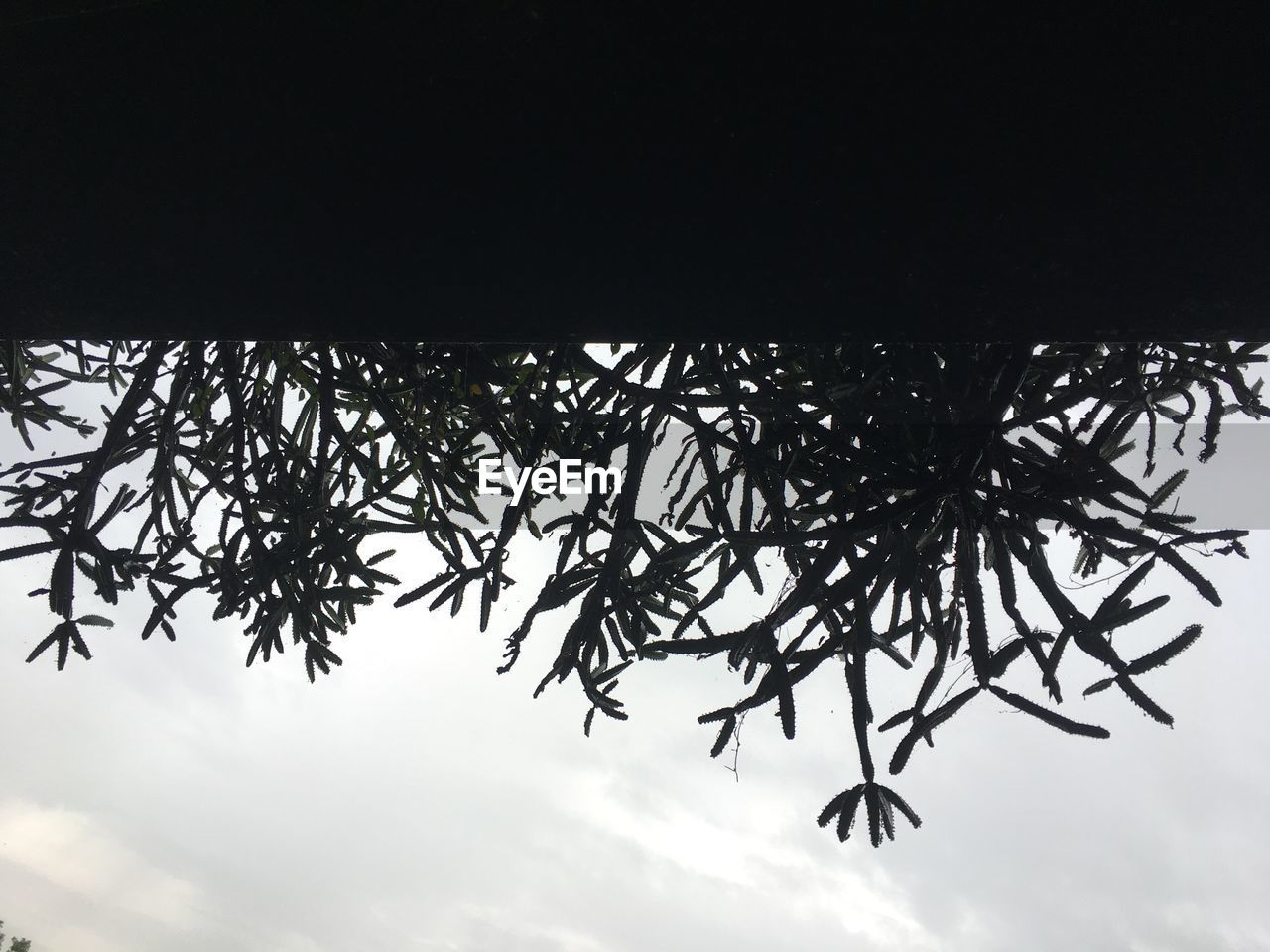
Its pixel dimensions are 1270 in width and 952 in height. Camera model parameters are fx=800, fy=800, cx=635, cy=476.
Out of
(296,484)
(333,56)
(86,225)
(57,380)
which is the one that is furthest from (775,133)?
(57,380)

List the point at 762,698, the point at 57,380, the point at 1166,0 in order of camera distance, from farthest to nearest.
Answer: the point at 57,380, the point at 762,698, the point at 1166,0

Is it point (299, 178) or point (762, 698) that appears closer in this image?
point (299, 178)

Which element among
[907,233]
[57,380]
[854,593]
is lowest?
[907,233]

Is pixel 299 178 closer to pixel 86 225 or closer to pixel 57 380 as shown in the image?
pixel 86 225

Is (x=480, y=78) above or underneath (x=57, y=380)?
underneath

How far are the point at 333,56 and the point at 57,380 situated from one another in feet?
6.64

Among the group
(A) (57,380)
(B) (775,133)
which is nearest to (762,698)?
(B) (775,133)

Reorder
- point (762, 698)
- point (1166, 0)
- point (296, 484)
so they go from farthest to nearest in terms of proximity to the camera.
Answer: point (296, 484) → point (762, 698) → point (1166, 0)

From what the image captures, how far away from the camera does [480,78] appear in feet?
2.13

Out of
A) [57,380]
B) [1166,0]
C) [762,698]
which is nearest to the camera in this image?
[1166,0]

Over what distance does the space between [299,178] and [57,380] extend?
6.53ft

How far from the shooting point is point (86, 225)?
2.22 feet

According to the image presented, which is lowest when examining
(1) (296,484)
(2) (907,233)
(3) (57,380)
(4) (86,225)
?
(4) (86,225)

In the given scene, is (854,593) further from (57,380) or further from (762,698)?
(57,380)
